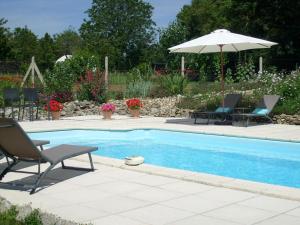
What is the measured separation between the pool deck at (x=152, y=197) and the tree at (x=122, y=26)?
5656 centimetres

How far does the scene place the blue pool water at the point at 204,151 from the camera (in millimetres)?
8031

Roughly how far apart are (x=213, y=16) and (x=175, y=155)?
130ft

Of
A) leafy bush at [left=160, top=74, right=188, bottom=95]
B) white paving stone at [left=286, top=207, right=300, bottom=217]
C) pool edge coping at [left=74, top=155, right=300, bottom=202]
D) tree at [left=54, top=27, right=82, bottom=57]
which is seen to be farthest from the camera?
tree at [left=54, top=27, right=82, bottom=57]

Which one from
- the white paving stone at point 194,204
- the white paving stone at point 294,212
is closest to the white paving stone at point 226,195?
the white paving stone at point 194,204

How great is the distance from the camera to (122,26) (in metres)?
67.7

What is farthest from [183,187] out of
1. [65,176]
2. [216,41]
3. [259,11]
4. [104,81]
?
[259,11]

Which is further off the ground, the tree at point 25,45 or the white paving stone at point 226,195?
the tree at point 25,45

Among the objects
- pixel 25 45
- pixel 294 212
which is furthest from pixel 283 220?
pixel 25 45

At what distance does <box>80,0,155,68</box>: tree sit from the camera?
64.7 m

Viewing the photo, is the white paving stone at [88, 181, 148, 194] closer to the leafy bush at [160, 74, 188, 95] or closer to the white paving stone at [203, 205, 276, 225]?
the white paving stone at [203, 205, 276, 225]

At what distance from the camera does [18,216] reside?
13.6ft

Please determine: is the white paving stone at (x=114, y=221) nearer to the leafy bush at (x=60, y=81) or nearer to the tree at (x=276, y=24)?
the leafy bush at (x=60, y=81)

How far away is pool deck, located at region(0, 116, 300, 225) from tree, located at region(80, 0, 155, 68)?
186 ft

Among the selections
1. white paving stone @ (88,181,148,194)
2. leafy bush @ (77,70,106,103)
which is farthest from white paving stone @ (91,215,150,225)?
leafy bush @ (77,70,106,103)
